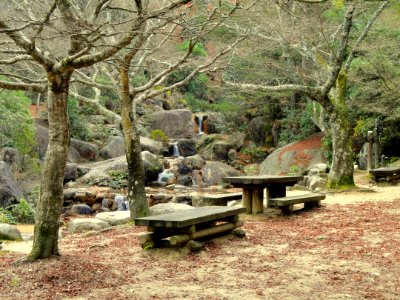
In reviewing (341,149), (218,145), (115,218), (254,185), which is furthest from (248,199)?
(218,145)

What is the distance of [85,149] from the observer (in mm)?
26203

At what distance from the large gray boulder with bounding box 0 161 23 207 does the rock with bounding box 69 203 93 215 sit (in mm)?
1854

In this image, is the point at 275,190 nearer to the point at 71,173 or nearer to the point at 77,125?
the point at 71,173

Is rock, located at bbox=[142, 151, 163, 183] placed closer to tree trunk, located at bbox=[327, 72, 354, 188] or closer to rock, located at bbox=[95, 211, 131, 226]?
tree trunk, located at bbox=[327, 72, 354, 188]

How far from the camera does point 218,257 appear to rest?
697 cm

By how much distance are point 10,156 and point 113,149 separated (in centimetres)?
839

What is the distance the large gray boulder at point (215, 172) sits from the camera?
23.9 metres

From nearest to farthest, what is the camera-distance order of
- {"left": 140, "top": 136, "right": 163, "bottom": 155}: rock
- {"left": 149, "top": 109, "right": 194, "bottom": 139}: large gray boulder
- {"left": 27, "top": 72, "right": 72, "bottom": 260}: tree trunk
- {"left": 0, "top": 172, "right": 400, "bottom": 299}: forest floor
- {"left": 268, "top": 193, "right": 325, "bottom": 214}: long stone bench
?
1. {"left": 0, "top": 172, "right": 400, "bottom": 299}: forest floor
2. {"left": 27, "top": 72, "right": 72, "bottom": 260}: tree trunk
3. {"left": 268, "top": 193, "right": 325, "bottom": 214}: long stone bench
4. {"left": 140, "top": 136, "right": 163, "bottom": 155}: rock
5. {"left": 149, "top": 109, "right": 194, "bottom": 139}: large gray boulder

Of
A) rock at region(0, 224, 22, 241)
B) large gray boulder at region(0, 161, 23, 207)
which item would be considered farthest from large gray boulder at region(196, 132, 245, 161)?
rock at region(0, 224, 22, 241)

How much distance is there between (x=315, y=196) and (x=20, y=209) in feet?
30.0

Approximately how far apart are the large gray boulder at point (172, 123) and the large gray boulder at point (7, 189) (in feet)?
50.7

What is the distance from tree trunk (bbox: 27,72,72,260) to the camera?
630cm

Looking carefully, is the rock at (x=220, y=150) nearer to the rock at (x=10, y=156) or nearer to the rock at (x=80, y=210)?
the rock at (x=80, y=210)

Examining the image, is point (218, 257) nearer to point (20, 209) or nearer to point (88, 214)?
point (20, 209)
